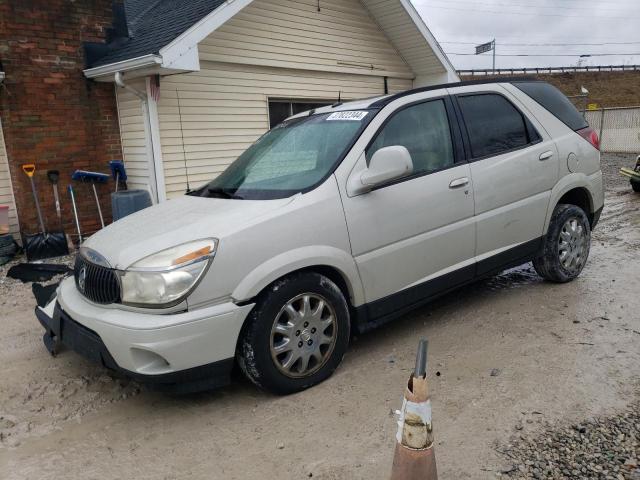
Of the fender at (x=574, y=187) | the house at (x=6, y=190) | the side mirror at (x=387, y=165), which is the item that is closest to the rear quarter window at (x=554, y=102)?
the fender at (x=574, y=187)

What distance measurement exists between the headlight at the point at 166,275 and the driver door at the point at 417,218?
3.39 feet

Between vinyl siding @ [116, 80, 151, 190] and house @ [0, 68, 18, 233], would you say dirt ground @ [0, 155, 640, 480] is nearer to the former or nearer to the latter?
house @ [0, 68, 18, 233]

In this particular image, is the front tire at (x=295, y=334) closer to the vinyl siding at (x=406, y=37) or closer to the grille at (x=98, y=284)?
the grille at (x=98, y=284)

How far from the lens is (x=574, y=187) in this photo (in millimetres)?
4969

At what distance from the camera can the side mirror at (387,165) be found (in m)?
3.44

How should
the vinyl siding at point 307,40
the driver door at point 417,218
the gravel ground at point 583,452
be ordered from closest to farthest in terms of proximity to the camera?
the gravel ground at point 583,452
the driver door at point 417,218
the vinyl siding at point 307,40

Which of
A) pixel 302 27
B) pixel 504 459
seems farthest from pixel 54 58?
pixel 504 459

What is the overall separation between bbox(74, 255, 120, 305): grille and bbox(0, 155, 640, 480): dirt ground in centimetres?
74

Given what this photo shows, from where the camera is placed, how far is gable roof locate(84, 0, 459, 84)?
705 cm

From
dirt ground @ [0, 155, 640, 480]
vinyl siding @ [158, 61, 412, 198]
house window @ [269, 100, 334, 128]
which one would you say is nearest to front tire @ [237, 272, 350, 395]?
dirt ground @ [0, 155, 640, 480]

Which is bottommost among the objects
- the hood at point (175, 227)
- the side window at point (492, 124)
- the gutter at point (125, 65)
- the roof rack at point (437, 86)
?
the hood at point (175, 227)

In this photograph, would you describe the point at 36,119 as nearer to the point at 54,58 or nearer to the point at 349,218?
the point at 54,58

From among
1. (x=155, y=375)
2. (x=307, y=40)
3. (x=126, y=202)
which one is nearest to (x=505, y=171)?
(x=155, y=375)

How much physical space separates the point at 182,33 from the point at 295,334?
208 inches
